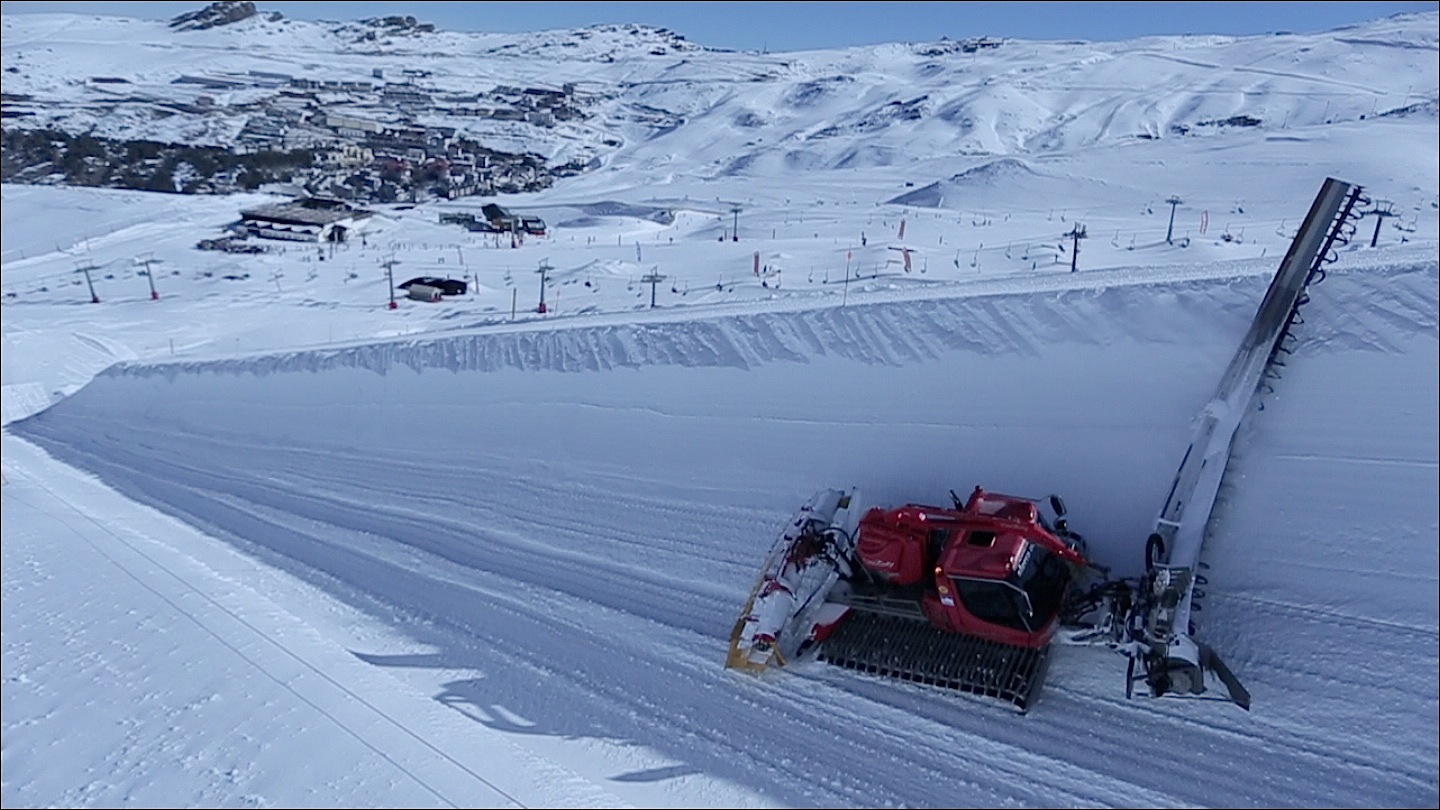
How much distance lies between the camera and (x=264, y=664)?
7.15 m

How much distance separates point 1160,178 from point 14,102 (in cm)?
7767

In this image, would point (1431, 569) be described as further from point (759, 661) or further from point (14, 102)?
point (14, 102)

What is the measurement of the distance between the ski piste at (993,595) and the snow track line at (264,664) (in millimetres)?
2062

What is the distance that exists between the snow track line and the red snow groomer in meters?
2.07

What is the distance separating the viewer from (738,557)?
7.91 meters

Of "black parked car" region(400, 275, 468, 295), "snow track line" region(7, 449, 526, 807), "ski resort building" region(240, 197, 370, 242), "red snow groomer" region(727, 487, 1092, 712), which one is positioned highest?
"red snow groomer" region(727, 487, 1092, 712)

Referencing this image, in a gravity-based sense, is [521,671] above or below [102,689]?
above

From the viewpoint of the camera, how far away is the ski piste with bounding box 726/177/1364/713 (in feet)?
18.3

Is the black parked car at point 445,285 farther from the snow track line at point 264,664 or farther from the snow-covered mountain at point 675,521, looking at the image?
the snow track line at point 264,664

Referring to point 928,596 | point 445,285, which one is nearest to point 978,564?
point 928,596

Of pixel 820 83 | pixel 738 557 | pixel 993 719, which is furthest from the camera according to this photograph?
pixel 820 83

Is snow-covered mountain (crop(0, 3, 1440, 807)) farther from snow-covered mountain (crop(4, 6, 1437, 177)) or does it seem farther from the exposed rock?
the exposed rock

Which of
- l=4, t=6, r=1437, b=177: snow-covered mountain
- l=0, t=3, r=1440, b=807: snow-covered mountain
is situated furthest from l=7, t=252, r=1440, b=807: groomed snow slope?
l=4, t=6, r=1437, b=177: snow-covered mountain

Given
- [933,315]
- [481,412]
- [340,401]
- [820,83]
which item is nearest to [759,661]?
[933,315]
